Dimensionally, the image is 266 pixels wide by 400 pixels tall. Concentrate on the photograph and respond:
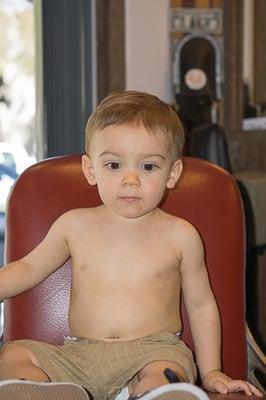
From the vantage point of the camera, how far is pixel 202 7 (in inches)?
133

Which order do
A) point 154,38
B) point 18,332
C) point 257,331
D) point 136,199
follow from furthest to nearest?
point 154,38
point 257,331
point 18,332
point 136,199

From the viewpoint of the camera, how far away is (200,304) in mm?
1377

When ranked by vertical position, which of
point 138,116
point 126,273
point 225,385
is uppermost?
point 138,116

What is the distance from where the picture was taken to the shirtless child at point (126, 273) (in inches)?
48.9

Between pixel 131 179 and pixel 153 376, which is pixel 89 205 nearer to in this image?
pixel 131 179

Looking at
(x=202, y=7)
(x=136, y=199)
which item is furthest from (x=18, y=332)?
(x=202, y=7)

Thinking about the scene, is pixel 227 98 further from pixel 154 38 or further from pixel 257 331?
pixel 257 331

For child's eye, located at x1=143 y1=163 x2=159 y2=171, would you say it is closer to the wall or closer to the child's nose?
the child's nose

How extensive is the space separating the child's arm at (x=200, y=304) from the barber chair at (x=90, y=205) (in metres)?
0.09

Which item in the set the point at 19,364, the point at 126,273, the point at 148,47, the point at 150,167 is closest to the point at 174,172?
the point at 150,167

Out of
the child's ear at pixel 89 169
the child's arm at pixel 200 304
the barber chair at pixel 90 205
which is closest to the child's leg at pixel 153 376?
the child's arm at pixel 200 304

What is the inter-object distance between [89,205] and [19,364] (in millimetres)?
419

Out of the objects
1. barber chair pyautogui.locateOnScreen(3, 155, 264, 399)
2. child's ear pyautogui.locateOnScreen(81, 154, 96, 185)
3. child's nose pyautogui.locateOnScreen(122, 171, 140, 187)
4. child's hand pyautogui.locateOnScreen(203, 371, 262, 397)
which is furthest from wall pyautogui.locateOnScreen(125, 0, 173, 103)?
child's hand pyautogui.locateOnScreen(203, 371, 262, 397)

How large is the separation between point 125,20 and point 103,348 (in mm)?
2263
